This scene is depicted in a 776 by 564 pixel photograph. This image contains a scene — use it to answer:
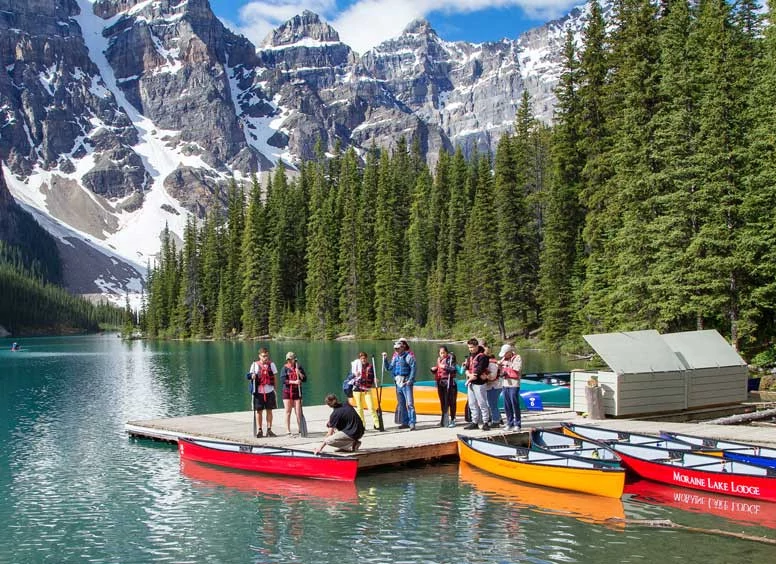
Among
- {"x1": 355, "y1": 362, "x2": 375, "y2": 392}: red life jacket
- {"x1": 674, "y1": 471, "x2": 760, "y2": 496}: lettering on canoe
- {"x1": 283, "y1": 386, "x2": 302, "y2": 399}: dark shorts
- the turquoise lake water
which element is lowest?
the turquoise lake water

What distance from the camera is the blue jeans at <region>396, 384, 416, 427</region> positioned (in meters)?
21.4

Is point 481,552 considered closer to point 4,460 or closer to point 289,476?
point 289,476

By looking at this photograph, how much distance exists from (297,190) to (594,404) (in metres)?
94.3

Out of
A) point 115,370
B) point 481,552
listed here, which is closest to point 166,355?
point 115,370

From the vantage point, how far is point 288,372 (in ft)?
65.8

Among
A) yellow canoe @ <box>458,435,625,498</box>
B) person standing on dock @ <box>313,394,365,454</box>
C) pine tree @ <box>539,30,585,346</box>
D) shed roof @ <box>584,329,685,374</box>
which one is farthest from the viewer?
pine tree @ <box>539,30,585,346</box>

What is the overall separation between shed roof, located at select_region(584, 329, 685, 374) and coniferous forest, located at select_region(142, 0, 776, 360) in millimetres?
A: 9566

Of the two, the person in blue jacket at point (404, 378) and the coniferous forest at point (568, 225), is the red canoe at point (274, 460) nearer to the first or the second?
the person in blue jacket at point (404, 378)

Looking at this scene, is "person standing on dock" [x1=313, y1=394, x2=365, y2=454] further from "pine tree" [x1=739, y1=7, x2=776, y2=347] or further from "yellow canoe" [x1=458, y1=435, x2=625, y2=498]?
"pine tree" [x1=739, y1=7, x2=776, y2=347]

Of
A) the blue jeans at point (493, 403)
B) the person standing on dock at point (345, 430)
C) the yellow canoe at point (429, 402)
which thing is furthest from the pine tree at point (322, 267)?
the person standing on dock at point (345, 430)

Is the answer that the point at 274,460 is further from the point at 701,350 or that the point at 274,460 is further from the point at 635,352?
the point at 701,350

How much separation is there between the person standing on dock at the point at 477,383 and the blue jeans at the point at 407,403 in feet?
5.00

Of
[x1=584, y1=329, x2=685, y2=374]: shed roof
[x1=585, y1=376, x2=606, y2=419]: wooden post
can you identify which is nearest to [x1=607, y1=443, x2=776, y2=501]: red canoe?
[x1=585, y1=376, x2=606, y2=419]: wooden post

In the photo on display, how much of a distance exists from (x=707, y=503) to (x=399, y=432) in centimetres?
812
